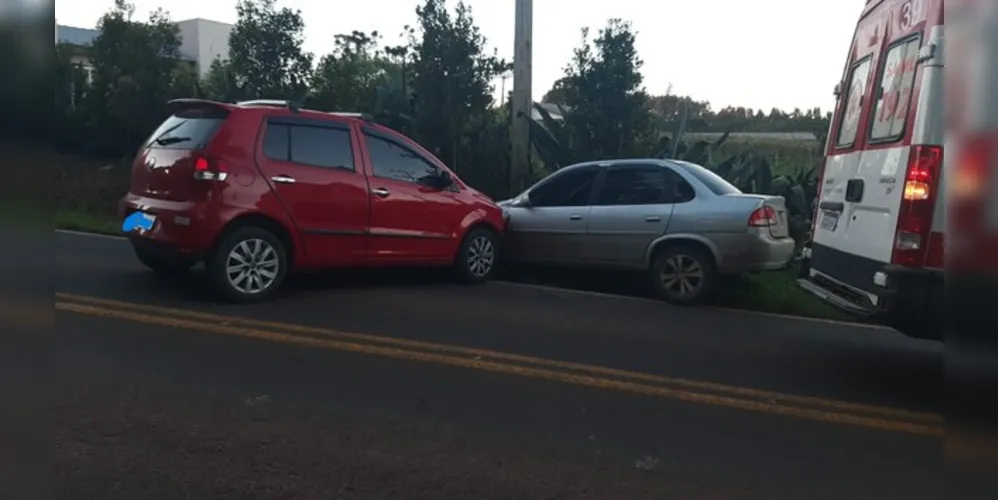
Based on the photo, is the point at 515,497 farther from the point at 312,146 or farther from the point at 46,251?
the point at 312,146

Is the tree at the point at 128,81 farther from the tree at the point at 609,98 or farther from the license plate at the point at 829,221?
the license plate at the point at 829,221

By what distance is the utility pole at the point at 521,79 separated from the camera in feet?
41.3

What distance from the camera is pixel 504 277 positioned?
10.5 metres

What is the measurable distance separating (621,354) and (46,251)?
5.30 metres

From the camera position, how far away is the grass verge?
355 inches

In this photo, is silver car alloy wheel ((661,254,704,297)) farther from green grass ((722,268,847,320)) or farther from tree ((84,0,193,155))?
tree ((84,0,193,155))

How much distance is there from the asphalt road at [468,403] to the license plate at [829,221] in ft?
3.42

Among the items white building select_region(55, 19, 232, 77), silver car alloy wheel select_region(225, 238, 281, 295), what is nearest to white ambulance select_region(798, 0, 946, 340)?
silver car alloy wheel select_region(225, 238, 281, 295)

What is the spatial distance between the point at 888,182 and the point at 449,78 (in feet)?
32.6

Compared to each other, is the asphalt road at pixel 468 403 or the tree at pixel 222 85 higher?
the tree at pixel 222 85

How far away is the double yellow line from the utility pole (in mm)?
6794

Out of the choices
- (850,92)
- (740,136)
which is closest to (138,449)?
(850,92)

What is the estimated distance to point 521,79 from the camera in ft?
41.7

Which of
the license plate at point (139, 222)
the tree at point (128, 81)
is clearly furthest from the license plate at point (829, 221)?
the tree at point (128, 81)
